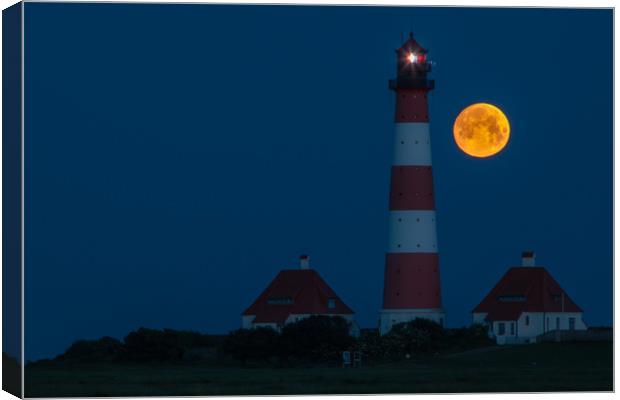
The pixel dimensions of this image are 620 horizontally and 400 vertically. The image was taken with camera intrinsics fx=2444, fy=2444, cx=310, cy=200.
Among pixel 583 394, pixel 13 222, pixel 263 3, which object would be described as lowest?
pixel 583 394

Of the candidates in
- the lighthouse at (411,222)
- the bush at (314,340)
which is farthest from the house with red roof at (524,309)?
the bush at (314,340)

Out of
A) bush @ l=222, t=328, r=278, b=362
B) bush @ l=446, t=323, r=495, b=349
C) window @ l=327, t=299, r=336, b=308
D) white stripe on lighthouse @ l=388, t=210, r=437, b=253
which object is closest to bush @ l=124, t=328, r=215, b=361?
bush @ l=222, t=328, r=278, b=362

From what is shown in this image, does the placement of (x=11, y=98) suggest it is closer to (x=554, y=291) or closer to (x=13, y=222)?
(x=13, y=222)

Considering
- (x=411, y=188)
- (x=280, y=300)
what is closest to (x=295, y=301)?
(x=280, y=300)

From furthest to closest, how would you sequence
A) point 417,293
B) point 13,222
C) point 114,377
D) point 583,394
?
point 417,293
point 114,377
point 583,394
point 13,222

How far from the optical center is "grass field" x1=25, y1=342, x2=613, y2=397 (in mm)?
39906

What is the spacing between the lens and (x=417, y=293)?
5269 cm

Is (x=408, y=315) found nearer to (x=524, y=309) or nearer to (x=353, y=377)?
(x=524, y=309)

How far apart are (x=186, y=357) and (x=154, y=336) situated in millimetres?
896

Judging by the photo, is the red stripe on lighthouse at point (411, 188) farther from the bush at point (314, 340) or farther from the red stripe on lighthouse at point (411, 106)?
the bush at point (314, 340)

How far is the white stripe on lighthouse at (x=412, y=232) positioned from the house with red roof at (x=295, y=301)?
1.73 metres

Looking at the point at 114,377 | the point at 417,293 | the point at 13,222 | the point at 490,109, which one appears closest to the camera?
the point at 13,222

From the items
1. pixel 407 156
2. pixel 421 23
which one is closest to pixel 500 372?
pixel 421 23

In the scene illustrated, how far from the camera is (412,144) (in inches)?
2076
